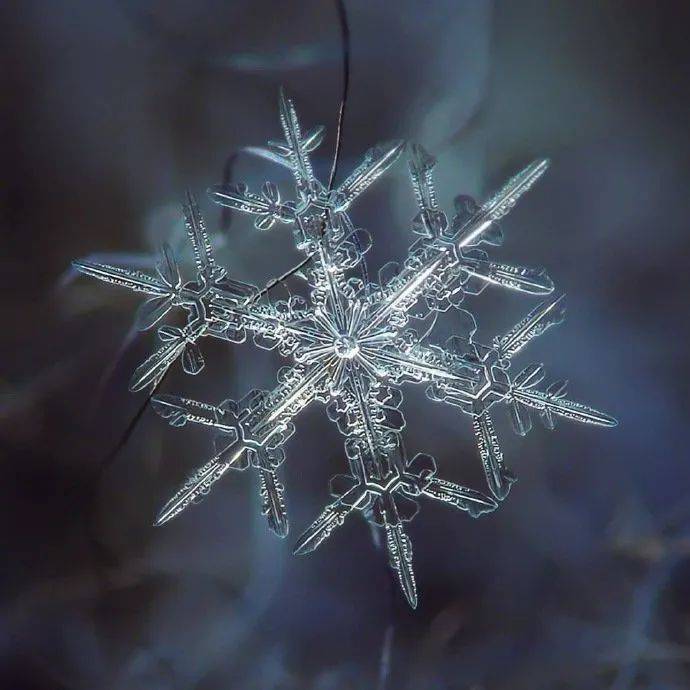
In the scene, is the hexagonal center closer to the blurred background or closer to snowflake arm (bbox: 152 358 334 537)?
snowflake arm (bbox: 152 358 334 537)

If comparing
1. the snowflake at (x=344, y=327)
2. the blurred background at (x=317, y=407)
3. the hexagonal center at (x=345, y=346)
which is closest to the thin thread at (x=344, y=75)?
the blurred background at (x=317, y=407)

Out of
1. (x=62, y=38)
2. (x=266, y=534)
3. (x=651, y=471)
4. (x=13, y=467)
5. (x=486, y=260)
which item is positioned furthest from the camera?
(x=651, y=471)

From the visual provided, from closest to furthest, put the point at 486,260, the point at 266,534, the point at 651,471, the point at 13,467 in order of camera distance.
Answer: the point at 486,260 → the point at 13,467 → the point at 266,534 → the point at 651,471

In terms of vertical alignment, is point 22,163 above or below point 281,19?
below

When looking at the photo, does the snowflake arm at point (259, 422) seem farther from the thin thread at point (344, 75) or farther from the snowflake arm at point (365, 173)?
the thin thread at point (344, 75)

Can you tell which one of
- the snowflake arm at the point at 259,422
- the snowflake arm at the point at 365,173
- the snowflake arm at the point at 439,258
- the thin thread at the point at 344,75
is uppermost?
the thin thread at the point at 344,75

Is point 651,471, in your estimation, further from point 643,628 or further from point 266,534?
point 266,534

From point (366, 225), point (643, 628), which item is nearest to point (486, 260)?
point (366, 225)

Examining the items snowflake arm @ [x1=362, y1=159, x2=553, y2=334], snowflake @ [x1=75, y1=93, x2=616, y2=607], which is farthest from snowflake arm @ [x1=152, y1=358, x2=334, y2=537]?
snowflake arm @ [x1=362, y1=159, x2=553, y2=334]
